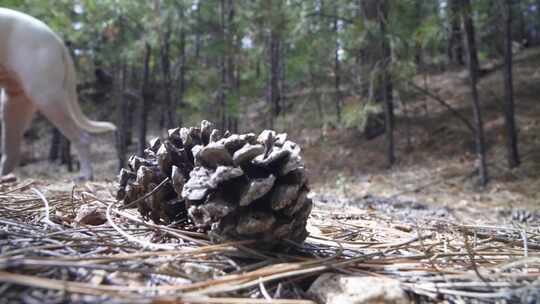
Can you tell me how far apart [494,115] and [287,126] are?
345cm

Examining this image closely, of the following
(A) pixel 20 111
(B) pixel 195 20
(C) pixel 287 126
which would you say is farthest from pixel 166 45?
(A) pixel 20 111

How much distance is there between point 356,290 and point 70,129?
322 cm

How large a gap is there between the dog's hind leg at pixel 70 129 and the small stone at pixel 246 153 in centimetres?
265

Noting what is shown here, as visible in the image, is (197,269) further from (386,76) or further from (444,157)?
(444,157)

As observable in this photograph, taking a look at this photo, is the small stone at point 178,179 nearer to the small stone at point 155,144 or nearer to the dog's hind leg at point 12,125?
the small stone at point 155,144

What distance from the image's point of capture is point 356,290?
659 millimetres

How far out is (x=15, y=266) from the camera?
0.60 metres

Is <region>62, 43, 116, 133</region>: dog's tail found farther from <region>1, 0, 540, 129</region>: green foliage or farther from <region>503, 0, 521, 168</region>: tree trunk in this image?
<region>503, 0, 521, 168</region>: tree trunk

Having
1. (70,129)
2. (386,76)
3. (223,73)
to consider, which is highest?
(223,73)

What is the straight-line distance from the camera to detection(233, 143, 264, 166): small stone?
2.57ft

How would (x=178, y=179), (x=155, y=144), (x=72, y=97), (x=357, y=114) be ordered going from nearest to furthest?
1. (x=178, y=179)
2. (x=155, y=144)
3. (x=72, y=97)
4. (x=357, y=114)

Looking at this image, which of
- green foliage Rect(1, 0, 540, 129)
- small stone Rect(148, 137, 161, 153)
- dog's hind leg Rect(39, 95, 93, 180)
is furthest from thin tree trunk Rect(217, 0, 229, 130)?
small stone Rect(148, 137, 161, 153)

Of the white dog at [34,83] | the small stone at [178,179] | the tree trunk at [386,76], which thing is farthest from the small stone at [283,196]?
the tree trunk at [386,76]

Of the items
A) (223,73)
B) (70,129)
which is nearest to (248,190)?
(70,129)
